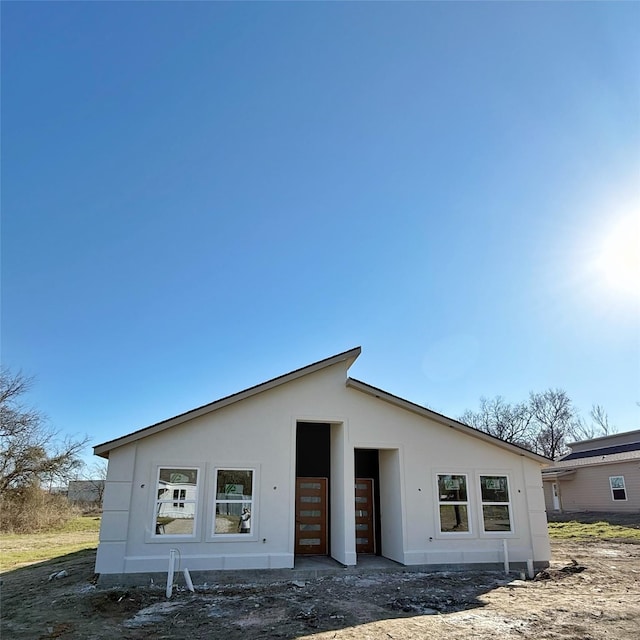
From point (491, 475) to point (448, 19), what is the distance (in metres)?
11.0

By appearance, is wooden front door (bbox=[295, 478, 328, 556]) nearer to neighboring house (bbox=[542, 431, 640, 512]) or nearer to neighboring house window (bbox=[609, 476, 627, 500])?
neighboring house (bbox=[542, 431, 640, 512])

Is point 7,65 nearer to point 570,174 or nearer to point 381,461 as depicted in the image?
point 570,174

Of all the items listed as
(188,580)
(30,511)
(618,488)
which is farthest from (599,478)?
(30,511)

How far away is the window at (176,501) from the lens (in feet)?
34.3

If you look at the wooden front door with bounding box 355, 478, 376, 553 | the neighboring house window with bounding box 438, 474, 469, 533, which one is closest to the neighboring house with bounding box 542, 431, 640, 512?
the neighboring house window with bounding box 438, 474, 469, 533

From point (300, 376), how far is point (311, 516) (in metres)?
4.18

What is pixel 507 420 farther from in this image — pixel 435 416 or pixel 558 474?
pixel 435 416

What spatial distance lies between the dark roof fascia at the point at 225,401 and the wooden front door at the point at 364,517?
3.88 metres

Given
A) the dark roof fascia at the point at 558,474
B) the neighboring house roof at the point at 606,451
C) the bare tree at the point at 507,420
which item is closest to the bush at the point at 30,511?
the dark roof fascia at the point at 558,474

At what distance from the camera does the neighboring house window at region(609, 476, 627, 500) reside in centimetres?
2516

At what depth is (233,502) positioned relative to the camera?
431 inches

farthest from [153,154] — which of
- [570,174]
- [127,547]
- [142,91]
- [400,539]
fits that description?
[400,539]

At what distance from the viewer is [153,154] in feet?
35.0

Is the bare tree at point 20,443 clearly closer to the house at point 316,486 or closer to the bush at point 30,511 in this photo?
the bush at point 30,511
